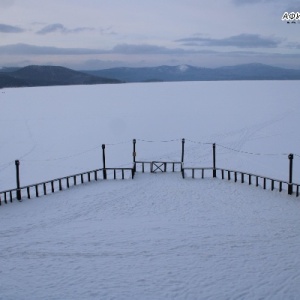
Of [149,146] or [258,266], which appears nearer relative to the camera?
[258,266]

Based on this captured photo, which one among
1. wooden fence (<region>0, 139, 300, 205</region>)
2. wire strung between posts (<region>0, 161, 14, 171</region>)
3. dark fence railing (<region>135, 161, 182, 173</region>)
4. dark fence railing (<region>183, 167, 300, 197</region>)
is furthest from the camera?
wire strung between posts (<region>0, 161, 14, 171</region>)

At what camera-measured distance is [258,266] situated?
1041cm

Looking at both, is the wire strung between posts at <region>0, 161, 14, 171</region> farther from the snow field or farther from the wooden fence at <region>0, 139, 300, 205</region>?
the snow field

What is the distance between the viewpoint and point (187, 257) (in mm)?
11023

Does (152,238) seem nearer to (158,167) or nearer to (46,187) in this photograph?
(158,167)

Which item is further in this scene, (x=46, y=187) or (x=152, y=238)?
(x=46, y=187)

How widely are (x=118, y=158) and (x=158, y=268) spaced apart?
2007cm

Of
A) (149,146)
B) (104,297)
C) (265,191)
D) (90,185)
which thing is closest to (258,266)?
(104,297)

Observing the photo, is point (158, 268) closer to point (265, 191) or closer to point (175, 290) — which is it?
point (175, 290)

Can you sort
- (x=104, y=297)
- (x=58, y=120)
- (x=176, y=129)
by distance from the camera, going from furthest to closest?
(x=58, y=120) → (x=176, y=129) → (x=104, y=297)

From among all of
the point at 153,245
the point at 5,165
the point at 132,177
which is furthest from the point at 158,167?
the point at 5,165

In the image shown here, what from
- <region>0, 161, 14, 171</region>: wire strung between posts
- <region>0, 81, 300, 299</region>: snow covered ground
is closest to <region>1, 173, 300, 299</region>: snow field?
<region>0, 81, 300, 299</region>: snow covered ground

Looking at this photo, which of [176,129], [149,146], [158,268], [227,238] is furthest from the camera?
[176,129]

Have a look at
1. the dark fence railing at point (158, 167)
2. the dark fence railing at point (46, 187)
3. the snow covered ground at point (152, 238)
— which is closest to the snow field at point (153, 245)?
the snow covered ground at point (152, 238)
